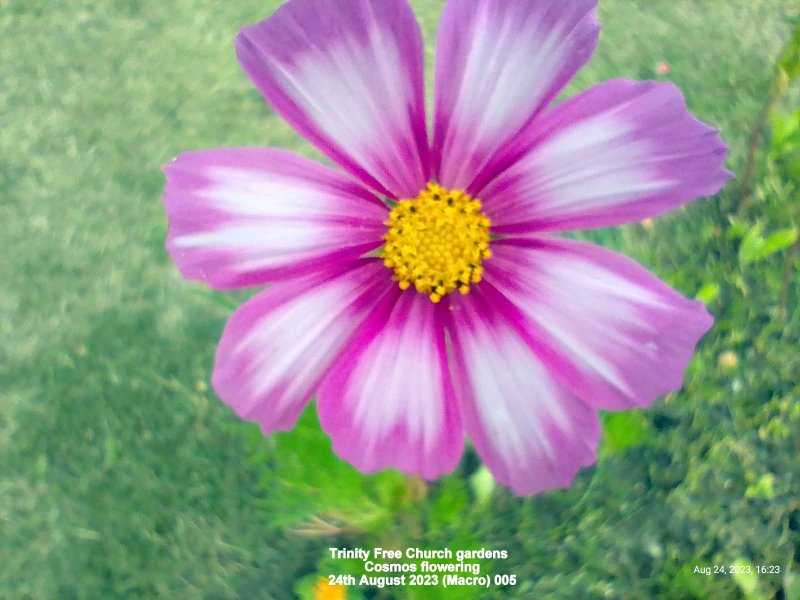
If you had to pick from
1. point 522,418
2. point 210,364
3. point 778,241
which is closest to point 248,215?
point 522,418

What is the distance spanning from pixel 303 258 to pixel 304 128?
0.28 feet

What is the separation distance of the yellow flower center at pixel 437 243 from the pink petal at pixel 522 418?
0.05 metres

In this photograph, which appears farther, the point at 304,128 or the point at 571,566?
the point at 571,566

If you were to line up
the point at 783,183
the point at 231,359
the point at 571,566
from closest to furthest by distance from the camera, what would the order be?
the point at 231,359 < the point at 571,566 < the point at 783,183

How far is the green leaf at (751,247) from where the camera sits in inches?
41.9

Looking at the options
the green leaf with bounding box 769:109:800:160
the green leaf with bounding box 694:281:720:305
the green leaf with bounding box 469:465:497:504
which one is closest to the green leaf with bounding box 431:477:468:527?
the green leaf with bounding box 469:465:497:504

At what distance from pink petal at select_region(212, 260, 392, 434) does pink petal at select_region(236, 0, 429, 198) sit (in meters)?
0.10

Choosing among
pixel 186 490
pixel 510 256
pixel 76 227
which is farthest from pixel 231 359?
pixel 76 227

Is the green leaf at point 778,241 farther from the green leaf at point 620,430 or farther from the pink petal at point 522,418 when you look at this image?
the pink petal at point 522,418

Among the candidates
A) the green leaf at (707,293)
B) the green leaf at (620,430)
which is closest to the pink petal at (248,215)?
the green leaf at (620,430)

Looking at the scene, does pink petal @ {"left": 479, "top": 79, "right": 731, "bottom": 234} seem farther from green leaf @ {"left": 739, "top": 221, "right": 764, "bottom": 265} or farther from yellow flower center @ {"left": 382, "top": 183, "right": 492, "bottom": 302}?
green leaf @ {"left": 739, "top": 221, "right": 764, "bottom": 265}

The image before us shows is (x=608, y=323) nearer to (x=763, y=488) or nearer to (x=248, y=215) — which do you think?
(x=248, y=215)

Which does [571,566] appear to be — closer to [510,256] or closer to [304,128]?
[510,256]

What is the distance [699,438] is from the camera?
1.06 meters
